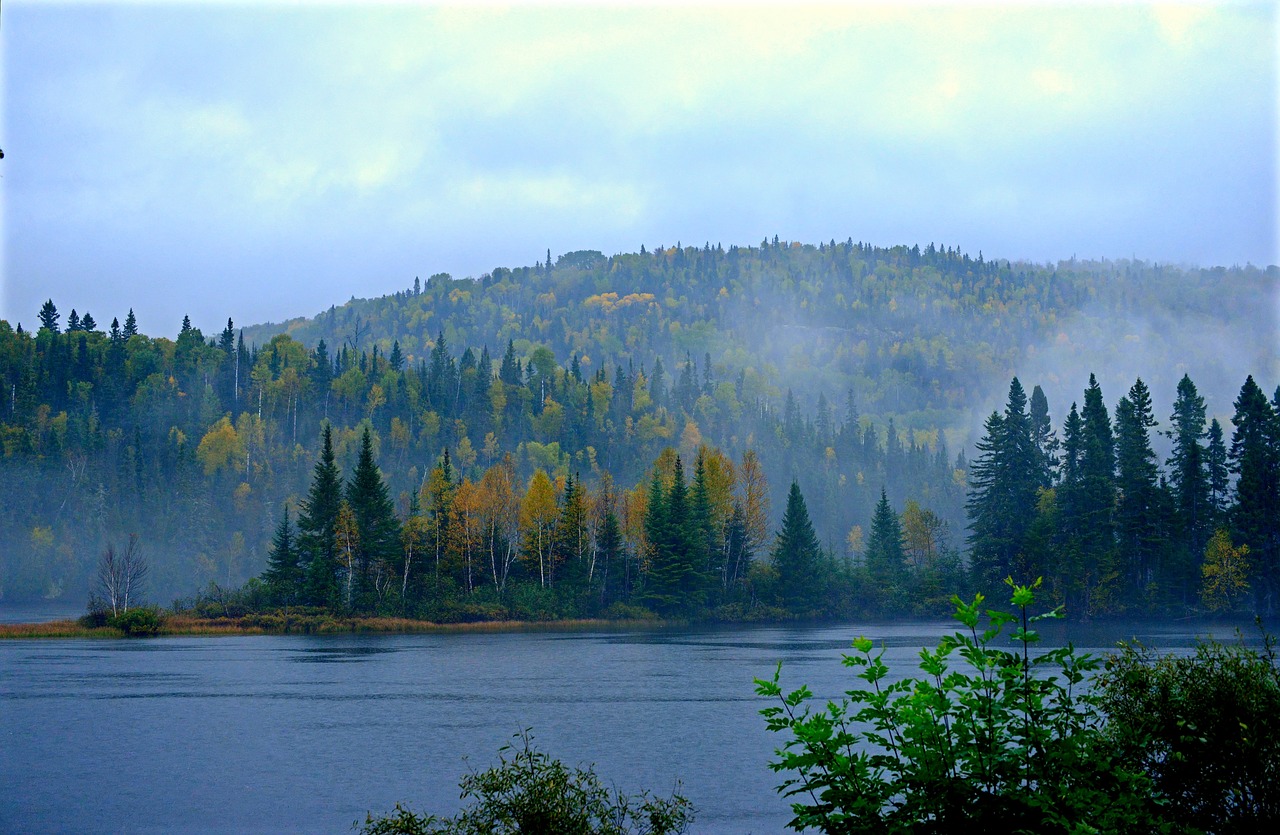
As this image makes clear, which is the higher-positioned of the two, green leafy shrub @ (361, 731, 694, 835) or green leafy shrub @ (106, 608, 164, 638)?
green leafy shrub @ (361, 731, 694, 835)

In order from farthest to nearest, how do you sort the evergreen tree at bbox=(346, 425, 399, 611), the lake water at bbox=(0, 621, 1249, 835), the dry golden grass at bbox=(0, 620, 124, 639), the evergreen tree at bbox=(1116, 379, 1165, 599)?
the evergreen tree at bbox=(1116, 379, 1165, 599) → the evergreen tree at bbox=(346, 425, 399, 611) → the dry golden grass at bbox=(0, 620, 124, 639) → the lake water at bbox=(0, 621, 1249, 835)

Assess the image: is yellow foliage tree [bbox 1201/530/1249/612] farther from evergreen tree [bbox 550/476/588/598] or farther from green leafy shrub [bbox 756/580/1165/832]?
green leafy shrub [bbox 756/580/1165/832]

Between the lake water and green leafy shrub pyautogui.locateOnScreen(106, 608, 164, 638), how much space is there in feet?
39.9

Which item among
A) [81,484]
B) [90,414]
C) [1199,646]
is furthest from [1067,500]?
[90,414]

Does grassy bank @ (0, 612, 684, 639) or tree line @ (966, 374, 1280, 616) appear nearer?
grassy bank @ (0, 612, 684, 639)

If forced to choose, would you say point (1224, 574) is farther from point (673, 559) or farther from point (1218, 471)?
point (673, 559)

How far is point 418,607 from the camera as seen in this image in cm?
10088

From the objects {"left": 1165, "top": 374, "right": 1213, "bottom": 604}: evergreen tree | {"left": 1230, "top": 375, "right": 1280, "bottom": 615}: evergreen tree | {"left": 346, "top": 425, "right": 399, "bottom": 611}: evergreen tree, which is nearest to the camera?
{"left": 1230, "top": 375, "right": 1280, "bottom": 615}: evergreen tree

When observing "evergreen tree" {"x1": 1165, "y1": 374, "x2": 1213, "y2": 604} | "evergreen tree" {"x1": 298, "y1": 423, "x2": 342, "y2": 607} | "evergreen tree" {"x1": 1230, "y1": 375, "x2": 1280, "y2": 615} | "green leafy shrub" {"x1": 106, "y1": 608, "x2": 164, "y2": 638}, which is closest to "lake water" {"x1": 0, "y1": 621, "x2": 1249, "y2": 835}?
"green leafy shrub" {"x1": 106, "y1": 608, "x2": 164, "y2": 638}

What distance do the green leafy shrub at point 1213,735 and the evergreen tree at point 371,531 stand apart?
293 ft

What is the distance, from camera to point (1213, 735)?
599 inches

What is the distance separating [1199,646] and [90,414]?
205 m

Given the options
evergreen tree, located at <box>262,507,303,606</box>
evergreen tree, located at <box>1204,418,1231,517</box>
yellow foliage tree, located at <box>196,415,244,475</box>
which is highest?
yellow foliage tree, located at <box>196,415,244,475</box>

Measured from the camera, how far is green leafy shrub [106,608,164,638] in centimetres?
8969
